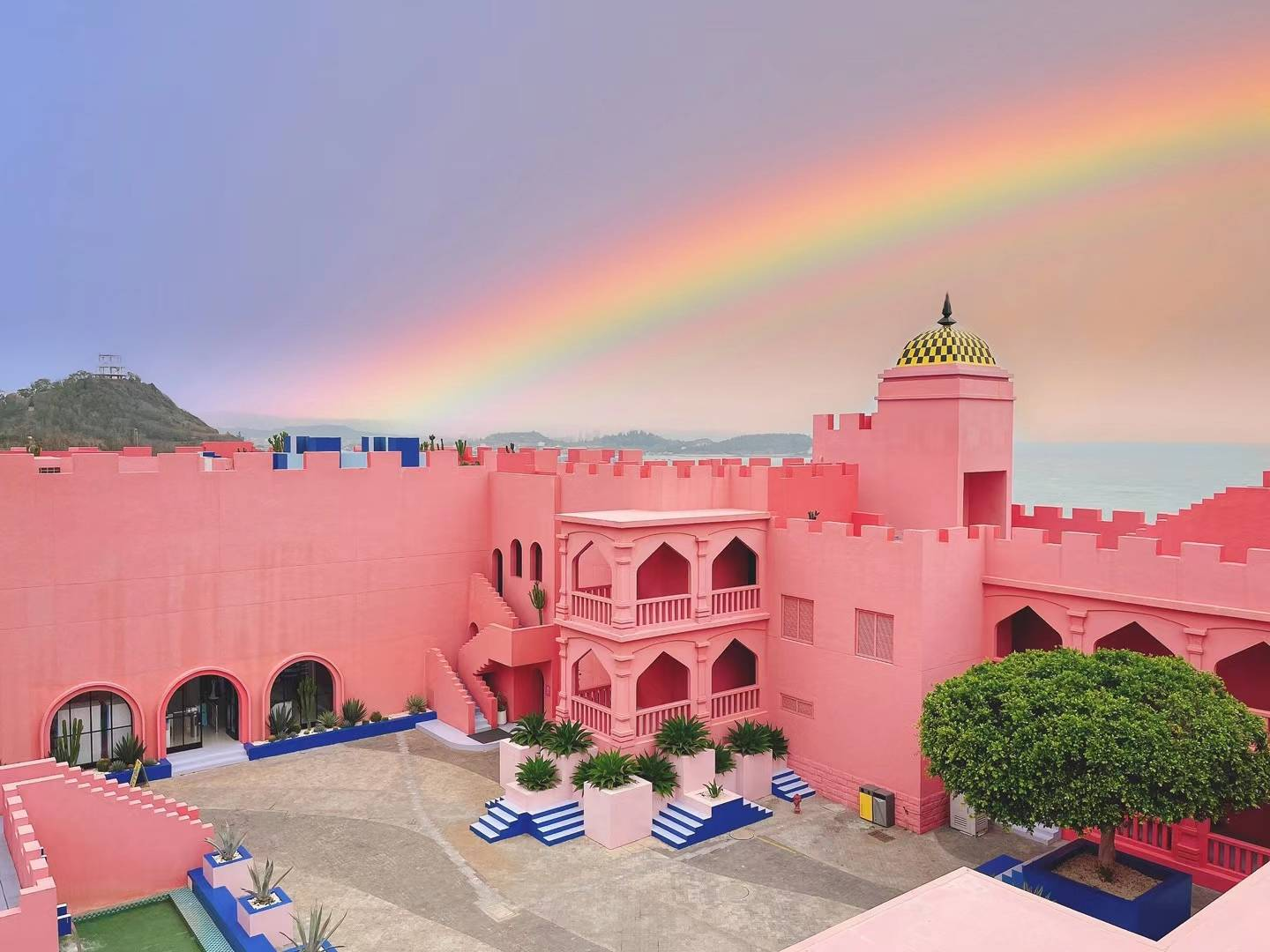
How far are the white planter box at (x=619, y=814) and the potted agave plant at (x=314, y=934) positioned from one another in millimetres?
5033

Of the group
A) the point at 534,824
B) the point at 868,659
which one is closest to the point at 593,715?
the point at 534,824

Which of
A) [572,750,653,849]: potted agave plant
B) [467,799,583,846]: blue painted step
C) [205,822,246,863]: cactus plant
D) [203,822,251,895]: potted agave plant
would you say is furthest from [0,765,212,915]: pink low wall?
[572,750,653,849]: potted agave plant

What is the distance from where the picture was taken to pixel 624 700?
19844 millimetres

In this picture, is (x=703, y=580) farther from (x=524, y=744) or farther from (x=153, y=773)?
(x=153, y=773)

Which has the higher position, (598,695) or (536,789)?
(598,695)

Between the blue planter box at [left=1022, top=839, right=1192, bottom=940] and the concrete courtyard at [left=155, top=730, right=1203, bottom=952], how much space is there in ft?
6.86

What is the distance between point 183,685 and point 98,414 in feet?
178

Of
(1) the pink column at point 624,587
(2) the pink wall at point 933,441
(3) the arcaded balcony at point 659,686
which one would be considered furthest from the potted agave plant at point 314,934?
(2) the pink wall at point 933,441

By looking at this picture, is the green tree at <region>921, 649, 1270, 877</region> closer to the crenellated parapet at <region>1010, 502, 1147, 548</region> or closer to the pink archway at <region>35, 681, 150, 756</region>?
the crenellated parapet at <region>1010, 502, 1147, 548</region>

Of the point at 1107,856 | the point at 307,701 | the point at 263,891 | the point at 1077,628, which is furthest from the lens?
the point at 307,701

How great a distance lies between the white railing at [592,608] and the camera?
20531 mm

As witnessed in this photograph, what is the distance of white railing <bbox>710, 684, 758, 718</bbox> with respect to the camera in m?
21.4

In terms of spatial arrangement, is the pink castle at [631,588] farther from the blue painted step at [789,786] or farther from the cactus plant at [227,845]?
the cactus plant at [227,845]

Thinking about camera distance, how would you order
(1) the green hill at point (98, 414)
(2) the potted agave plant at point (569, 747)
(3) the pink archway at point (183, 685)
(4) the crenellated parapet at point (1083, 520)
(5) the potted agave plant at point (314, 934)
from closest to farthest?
(5) the potted agave plant at point (314, 934), (2) the potted agave plant at point (569, 747), (3) the pink archway at point (183, 685), (4) the crenellated parapet at point (1083, 520), (1) the green hill at point (98, 414)
